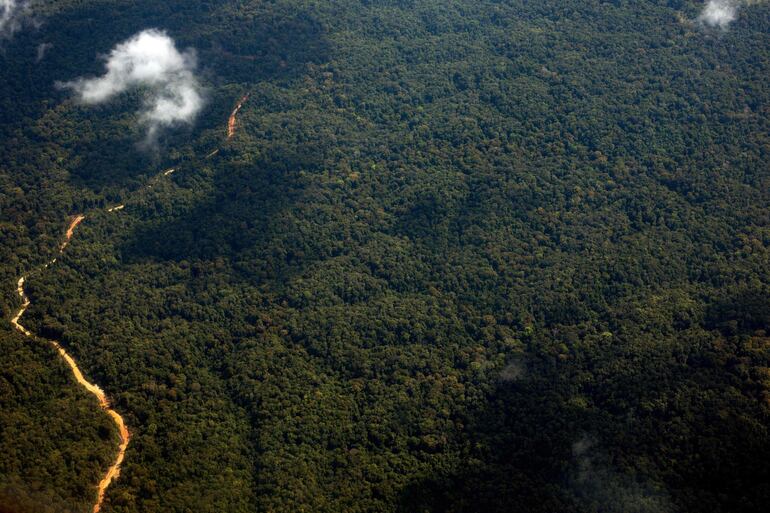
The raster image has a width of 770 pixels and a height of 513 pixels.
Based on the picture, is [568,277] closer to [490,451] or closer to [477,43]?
[490,451]

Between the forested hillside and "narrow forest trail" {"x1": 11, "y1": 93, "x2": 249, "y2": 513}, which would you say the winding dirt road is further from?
the forested hillside

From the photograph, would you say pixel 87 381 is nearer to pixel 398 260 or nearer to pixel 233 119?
pixel 398 260

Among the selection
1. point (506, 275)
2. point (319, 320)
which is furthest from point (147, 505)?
point (506, 275)

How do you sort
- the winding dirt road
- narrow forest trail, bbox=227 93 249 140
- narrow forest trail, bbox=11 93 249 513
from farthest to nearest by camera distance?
narrow forest trail, bbox=227 93 249 140
narrow forest trail, bbox=11 93 249 513
the winding dirt road

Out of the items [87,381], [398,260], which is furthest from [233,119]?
[87,381]

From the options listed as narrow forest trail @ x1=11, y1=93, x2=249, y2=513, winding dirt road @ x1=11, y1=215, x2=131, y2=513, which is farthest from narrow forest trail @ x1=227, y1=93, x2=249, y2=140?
winding dirt road @ x1=11, y1=215, x2=131, y2=513

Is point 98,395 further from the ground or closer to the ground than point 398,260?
closer to the ground

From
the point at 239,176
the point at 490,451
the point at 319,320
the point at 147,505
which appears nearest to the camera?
the point at 147,505

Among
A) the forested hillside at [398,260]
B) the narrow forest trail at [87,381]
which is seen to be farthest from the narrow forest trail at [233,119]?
the narrow forest trail at [87,381]

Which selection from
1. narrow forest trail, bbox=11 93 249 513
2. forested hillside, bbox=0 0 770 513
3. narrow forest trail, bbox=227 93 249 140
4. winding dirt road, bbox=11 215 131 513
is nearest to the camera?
winding dirt road, bbox=11 215 131 513
